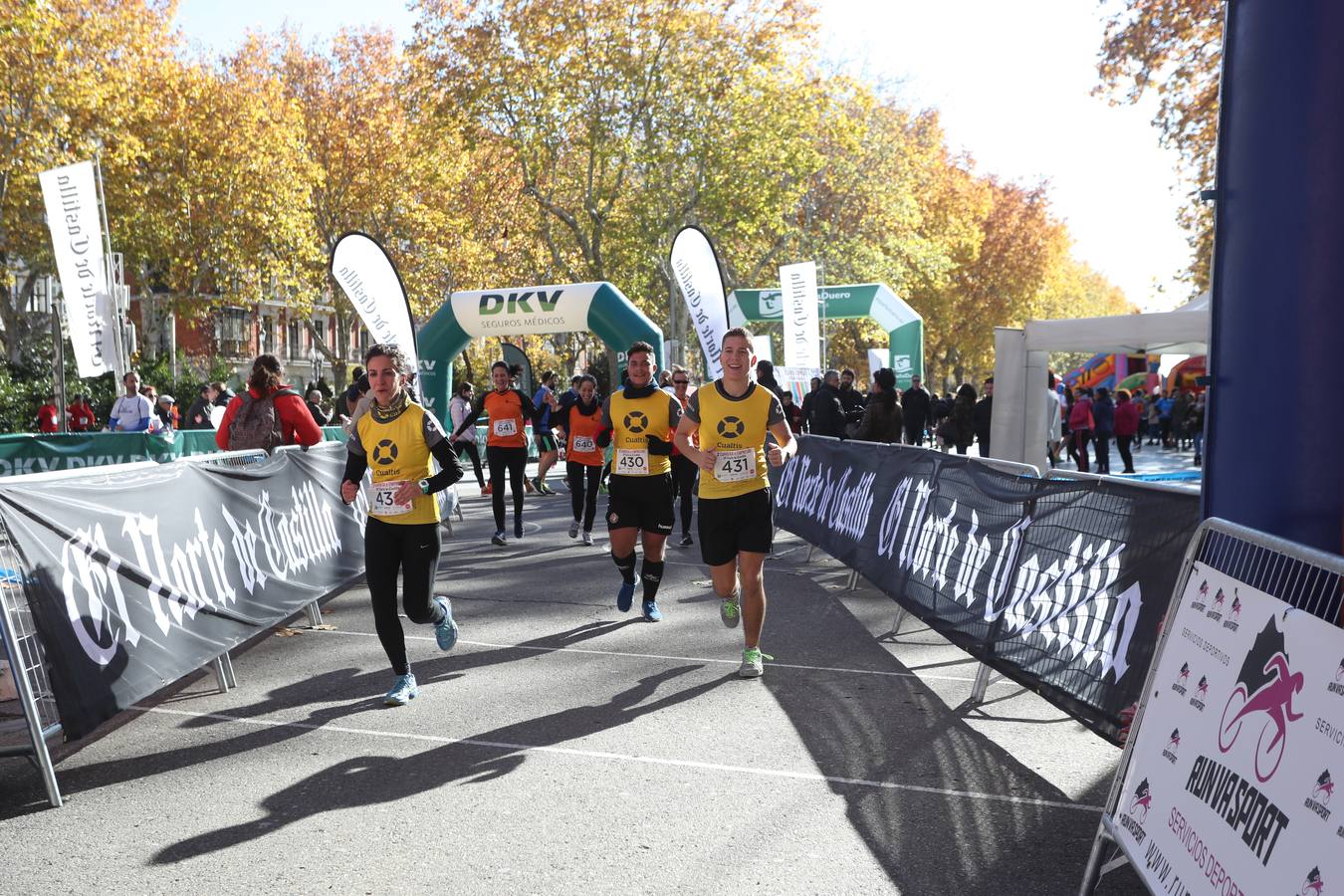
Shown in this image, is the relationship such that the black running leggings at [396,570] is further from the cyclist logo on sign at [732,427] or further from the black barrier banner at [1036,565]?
the black barrier banner at [1036,565]

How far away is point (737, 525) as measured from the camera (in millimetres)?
6883

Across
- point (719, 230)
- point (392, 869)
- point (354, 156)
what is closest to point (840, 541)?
point (392, 869)

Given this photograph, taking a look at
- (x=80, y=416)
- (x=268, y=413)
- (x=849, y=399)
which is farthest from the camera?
(x=80, y=416)

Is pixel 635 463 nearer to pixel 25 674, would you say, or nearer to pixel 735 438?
pixel 735 438

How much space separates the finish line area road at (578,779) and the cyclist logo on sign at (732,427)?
1.35 metres

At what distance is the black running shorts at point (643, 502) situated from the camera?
8.59m

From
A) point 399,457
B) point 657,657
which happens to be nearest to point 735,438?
point 657,657

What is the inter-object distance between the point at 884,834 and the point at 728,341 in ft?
10.4

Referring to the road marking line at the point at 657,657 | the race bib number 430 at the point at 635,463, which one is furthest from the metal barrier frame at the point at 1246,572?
the race bib number 430 at the point at 635,463

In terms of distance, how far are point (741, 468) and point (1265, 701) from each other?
413cm

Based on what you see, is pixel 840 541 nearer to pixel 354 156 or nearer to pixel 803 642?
pixel 803 642

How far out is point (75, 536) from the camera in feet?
16.6

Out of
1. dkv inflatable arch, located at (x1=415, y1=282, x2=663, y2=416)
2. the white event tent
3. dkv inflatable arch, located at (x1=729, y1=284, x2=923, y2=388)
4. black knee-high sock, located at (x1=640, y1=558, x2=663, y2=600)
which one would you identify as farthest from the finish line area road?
dkv inflatable arch, located at (x1=729, y1=284, x2=923, y2=388)

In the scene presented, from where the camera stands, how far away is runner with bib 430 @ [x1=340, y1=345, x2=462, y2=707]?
20.4 ft
